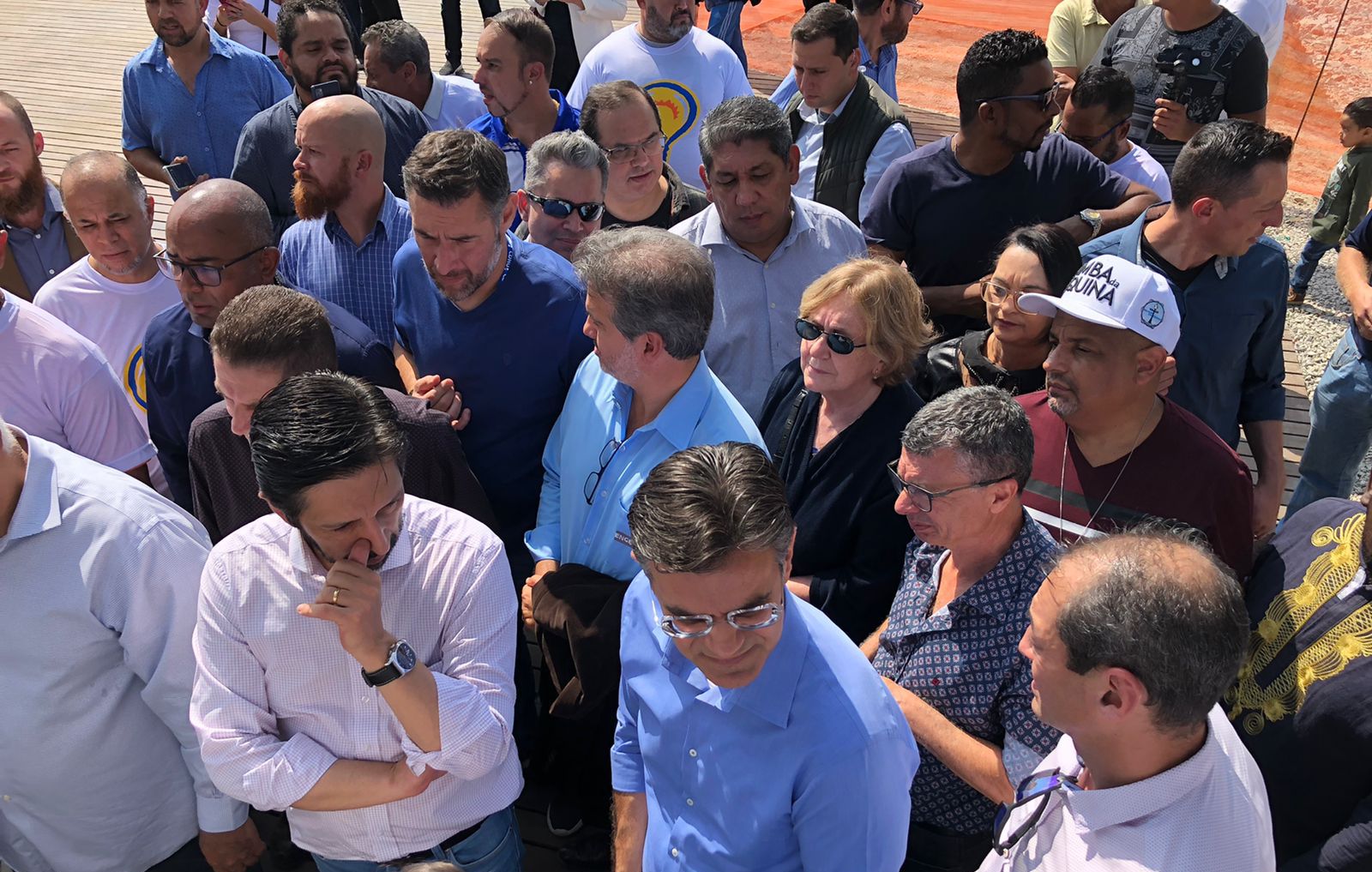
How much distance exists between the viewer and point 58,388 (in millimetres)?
3238

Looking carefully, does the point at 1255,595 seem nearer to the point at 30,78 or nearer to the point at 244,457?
the point at 244,457

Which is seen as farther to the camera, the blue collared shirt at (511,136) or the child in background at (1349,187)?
the child in background at (1349,187)

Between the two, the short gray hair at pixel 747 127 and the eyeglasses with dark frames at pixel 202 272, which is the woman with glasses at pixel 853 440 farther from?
the eyeglasses with dark frames at pixel 202 272

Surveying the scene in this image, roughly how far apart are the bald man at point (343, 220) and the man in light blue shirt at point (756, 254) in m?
1.29

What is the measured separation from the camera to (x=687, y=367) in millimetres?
2818

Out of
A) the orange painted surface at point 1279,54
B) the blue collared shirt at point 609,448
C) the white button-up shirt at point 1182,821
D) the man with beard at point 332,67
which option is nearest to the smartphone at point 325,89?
the man with beard at point 332,67

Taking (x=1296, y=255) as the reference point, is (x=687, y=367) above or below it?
above

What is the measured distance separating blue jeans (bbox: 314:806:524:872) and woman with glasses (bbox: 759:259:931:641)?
0.99 metres

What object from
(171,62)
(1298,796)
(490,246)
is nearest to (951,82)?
(171,62)

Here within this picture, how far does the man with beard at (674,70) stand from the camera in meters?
5.48

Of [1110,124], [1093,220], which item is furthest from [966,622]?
[1110,124]

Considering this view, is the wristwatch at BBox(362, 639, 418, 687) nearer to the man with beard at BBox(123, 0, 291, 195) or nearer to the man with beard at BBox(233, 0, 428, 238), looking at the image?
the man with beard at BBox(233, 0, 428, 238)

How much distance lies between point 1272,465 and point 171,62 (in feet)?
18.6

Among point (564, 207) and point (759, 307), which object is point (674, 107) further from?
point (759, 307)
